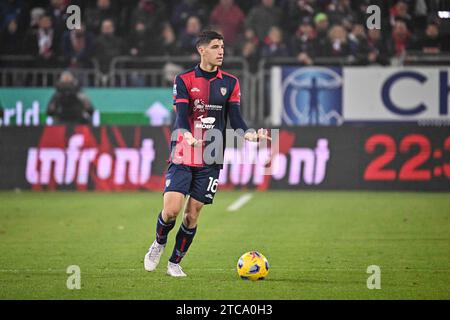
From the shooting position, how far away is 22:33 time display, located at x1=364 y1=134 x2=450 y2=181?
71.9ft

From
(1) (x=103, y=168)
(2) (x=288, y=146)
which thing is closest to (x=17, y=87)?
(1) (x=103, y=168)

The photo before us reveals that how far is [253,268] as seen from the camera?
10.2 metres

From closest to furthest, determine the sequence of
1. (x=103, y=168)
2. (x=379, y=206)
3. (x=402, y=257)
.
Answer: (x=402, y=257)
(x=379, y=206)
(x=103, y=168)

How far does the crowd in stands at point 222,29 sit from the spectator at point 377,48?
22 millimetres

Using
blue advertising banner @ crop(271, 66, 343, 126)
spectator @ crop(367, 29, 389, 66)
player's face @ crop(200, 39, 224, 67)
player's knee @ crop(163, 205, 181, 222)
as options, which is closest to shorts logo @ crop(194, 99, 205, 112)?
player's face @ crop(200, 39, 224, 67)

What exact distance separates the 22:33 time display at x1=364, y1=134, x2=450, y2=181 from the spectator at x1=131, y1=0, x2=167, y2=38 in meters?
6.01

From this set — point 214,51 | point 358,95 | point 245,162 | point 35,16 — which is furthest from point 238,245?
point 35,16

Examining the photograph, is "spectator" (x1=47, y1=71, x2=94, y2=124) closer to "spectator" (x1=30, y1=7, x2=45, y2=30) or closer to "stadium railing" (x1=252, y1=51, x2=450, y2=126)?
"spectator" (x1=30, y1=7, x2=45, y2=30)

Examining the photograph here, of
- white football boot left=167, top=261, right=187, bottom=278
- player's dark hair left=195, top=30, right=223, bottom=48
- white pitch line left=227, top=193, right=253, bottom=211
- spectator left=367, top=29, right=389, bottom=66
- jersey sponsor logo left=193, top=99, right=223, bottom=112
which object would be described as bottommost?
white pitch line left=227, top=193, right=253, bottom=211

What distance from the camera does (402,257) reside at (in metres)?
12.3

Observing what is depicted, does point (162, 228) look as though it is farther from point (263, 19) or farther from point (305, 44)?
point (263, 19)
